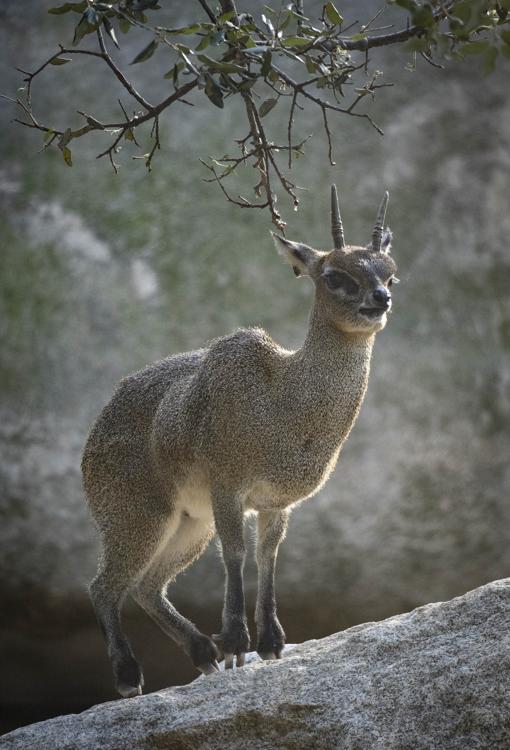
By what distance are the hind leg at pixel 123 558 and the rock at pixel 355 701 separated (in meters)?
1.14

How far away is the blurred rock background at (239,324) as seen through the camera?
10734mm

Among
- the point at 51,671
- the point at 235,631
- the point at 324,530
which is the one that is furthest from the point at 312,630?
the point at 235,631

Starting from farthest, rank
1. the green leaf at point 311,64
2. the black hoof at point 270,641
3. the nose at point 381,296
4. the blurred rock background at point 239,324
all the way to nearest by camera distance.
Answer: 1. the blurred rock background at point 239,324
2. the black hoof at point 270,641
3. the nose at point 381,296
4. the green leaf at point 311,64

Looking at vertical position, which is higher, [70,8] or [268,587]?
[70,8]

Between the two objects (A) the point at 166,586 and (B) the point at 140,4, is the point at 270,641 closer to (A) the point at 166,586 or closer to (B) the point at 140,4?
(A) the point at 166,586

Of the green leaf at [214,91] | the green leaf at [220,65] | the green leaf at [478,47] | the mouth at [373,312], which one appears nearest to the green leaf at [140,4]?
the green leaf at [220,65]

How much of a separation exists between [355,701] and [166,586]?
2.29 meters

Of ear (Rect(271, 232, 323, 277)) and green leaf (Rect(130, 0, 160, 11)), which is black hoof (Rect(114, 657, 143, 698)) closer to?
ear (Rect(271, 232, 323, 277))

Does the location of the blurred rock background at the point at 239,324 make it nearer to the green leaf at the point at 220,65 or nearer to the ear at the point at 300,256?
the ear at the point at 300,256

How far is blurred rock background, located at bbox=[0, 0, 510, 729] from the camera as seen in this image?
1073 cm

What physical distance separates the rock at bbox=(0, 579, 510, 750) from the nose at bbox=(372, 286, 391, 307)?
5.12 feet

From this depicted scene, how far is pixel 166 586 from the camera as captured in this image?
6.90 meters

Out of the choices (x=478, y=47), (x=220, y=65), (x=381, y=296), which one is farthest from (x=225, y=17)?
(x=381, y=296)

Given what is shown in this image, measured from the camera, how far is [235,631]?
5.85 meters
